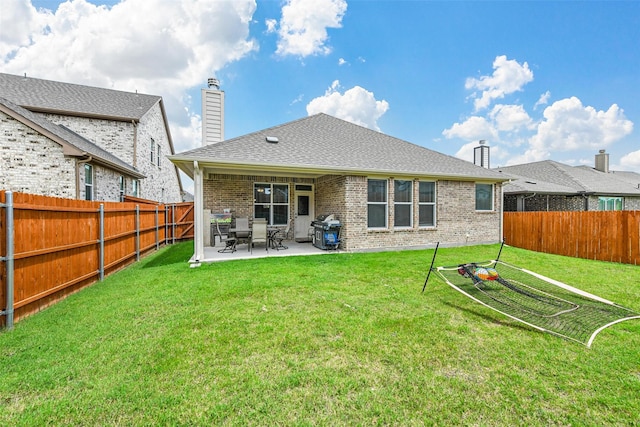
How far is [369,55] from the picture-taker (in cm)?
1439

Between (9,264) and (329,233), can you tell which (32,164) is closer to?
(9,264)

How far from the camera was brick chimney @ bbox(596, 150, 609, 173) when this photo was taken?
22.4 meters

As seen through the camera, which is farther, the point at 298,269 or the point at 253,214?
the point at 253,214

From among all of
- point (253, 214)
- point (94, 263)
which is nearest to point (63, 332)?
point (94, 263)

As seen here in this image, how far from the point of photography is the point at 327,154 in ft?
33.1

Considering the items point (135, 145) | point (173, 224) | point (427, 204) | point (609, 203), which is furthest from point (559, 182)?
point (135, 145)

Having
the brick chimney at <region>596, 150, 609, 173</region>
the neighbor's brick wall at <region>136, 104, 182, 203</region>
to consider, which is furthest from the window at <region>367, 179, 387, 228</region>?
the brick chimney at <region>596, 150, 609, 173</region>

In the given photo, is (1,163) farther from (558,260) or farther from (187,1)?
(558,260)

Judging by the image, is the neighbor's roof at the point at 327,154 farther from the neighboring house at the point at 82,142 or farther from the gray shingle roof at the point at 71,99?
the gray shingle roof at the point at 71,99

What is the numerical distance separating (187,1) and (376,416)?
13.5m

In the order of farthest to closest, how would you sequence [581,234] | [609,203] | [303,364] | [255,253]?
[609,203]
[581,234]
[255,253]
[303,364]

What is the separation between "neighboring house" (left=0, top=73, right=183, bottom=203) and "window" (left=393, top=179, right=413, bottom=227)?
444 inches

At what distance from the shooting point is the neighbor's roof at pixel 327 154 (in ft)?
28.3

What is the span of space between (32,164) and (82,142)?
9.95ft
